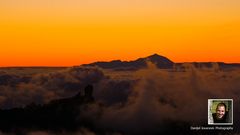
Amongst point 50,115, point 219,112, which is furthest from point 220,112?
point 50,115

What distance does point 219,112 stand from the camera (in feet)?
96.9

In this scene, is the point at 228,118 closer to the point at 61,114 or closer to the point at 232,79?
the point at 232,79

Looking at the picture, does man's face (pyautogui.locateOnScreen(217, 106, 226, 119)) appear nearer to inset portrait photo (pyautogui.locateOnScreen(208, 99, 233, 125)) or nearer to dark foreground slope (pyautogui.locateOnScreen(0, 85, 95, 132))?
inset portrait photo (pyautogui.locateOnScreen(208, 99, 233, 125))

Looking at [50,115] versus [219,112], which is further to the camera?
[50,115]

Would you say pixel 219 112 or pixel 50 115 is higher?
pixel 219 112

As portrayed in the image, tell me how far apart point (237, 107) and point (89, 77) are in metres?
27.4

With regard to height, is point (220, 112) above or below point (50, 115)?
above

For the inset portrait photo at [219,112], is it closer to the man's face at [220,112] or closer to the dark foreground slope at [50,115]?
the man's face at [220,112]

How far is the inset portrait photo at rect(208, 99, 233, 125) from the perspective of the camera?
2909 cm

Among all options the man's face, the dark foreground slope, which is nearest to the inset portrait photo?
the man's face

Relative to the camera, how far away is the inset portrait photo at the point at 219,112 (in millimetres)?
29086

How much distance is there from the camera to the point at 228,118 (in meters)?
30.1

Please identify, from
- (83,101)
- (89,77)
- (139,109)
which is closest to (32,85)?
(89,77)

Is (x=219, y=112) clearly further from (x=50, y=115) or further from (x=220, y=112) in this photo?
(x=50, y=115)
